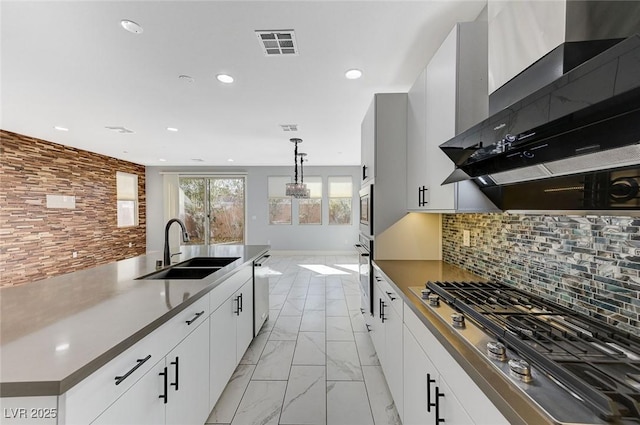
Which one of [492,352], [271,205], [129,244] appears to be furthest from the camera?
[271,205]

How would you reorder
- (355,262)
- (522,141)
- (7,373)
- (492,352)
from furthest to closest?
(355,262) < (522,141) < (492,352) < (7,373)

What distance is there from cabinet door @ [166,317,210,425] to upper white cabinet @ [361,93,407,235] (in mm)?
1645

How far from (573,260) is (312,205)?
24.6 ft

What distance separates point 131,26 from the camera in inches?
77.2

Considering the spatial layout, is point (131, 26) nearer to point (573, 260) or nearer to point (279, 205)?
point (573, 260)

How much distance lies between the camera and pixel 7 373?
0.74 metres

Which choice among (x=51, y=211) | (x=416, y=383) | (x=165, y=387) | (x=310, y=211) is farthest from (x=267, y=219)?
(x=416, y=383)

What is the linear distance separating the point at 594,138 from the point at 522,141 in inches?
8.4

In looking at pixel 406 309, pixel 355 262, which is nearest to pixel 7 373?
pixel 406 309

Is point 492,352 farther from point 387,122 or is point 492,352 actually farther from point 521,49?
point 387,122

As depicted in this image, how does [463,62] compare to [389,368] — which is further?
[389,368]

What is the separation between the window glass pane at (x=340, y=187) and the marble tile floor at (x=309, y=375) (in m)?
4.75

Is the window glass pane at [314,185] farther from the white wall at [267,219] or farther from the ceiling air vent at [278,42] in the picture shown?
the ceiling air vent at [278,42]

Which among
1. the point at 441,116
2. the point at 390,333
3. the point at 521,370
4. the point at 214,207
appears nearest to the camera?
the point at 521,370
